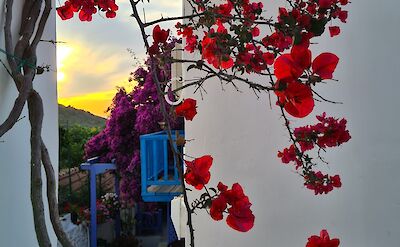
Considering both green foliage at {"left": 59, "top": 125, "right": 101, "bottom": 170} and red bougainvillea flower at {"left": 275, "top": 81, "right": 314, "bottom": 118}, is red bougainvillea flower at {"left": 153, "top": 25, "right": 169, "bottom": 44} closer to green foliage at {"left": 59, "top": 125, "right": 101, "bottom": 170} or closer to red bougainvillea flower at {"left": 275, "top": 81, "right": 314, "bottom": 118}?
red bougainvillea flower at {"left": 275, "top": 81, "right": 314, "bottom": 118}

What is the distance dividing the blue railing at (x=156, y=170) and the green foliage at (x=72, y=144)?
204cm

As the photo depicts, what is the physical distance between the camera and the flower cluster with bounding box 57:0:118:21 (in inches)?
59.6

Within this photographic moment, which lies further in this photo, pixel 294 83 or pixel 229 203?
pixel 229 203

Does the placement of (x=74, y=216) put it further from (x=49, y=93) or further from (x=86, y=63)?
(x=49, y=93)

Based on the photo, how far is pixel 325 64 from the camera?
745 mm

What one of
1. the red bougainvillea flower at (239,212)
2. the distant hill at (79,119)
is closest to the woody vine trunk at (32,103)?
the red bougainvillea flower at (239,212)

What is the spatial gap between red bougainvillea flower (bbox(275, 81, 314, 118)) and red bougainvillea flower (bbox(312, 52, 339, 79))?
5cm

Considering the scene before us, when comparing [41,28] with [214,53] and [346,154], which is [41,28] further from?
[346,154]

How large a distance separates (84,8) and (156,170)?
3.66 m

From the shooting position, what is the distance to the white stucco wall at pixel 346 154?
161 centimetres

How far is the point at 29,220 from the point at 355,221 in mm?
1200

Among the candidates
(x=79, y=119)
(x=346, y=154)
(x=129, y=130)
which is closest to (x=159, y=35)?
(x=346, y=154)

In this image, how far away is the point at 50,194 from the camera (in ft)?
4.58

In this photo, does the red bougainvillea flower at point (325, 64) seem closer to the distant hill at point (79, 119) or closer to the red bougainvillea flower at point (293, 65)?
the red bougainvillea flower at point (293, 65)
